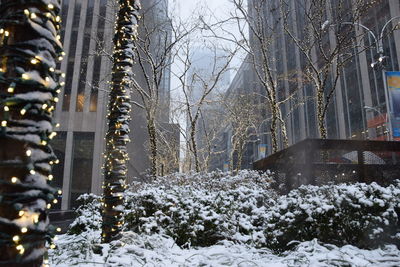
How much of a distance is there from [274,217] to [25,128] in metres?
4.16

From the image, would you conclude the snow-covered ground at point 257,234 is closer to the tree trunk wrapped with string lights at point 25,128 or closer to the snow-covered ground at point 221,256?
the snow-covered ground at point 221,256

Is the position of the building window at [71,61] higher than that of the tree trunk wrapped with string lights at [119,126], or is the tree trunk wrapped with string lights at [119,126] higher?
the building window at [71,61]

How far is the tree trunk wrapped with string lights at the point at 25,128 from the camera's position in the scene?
1.73m

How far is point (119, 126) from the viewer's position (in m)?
5.09

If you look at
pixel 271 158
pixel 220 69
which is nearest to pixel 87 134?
pixel 220 69

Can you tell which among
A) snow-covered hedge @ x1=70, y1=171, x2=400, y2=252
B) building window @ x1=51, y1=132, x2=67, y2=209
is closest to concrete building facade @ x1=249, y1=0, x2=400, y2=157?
building window @ x1=51, y1=132, x2=67, y2=209

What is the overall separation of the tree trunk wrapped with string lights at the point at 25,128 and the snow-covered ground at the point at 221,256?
171 centimetres

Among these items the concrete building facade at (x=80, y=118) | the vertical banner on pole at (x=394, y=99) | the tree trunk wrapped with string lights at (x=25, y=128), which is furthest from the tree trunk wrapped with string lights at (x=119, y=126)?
the concrete building facade at (x=80, y=118)

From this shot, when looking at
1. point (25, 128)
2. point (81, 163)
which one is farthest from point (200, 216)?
point (81, 163)

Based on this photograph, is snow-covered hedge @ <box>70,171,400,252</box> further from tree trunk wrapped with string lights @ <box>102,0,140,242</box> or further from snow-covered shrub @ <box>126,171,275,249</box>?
tree trunk wrapped with string lights @ <box>102,0,140,242</box>

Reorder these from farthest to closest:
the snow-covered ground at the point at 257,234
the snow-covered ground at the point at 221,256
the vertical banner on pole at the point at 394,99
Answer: the vertical banner on pole at the point at 394,99 → the snow-covered ground at the point at 257,234 → the snow-covered ground at the point at 221,256

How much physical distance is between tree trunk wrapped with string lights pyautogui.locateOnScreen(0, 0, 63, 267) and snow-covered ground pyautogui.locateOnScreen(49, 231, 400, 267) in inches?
67.4

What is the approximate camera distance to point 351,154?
7.70m

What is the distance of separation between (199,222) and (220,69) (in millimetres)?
14205
